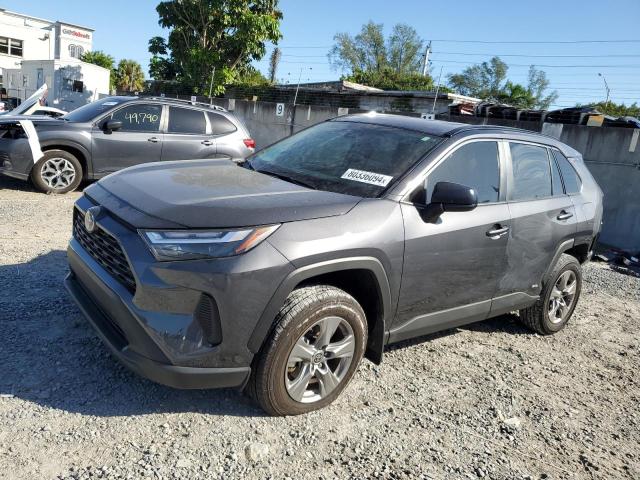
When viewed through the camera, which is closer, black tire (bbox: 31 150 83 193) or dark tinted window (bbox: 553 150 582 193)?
dark tinted window (bbox: 553 150 582 193)

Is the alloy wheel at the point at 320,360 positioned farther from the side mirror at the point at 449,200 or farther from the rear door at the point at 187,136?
the rear door at the point at 187,136

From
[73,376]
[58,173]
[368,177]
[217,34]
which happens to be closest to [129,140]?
[58,173]

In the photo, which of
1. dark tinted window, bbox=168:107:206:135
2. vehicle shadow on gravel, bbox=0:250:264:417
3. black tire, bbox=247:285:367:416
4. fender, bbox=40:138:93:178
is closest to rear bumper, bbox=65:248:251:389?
black tire, bbox=247:285:367:416

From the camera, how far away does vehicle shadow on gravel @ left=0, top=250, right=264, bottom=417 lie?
3.01 meters

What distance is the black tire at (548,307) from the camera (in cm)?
466

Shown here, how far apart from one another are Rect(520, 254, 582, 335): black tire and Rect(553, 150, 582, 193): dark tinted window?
0.61m

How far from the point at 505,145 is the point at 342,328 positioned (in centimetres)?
203

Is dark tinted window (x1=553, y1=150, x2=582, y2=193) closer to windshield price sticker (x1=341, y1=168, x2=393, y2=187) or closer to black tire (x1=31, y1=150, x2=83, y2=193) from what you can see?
windshield price sticker (x1=341, y1=168, x2=393, y2=187)

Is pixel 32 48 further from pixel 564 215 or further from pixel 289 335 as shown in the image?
pixel 289 335

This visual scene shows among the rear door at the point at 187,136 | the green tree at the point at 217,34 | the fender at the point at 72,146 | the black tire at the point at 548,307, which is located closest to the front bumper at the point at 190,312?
the black tire at the point at 548,307

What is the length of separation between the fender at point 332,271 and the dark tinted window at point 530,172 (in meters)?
1.50

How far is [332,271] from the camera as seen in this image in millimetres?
2973

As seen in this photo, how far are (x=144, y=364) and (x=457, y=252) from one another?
2052 millimetres

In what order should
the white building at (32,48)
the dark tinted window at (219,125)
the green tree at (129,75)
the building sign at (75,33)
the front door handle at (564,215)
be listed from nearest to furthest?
the front door handle at (564,215)
the dark tinted window at (219,125)
the white building at (32,48)
the building sign at (75,33)
the green tree at (129,75)
